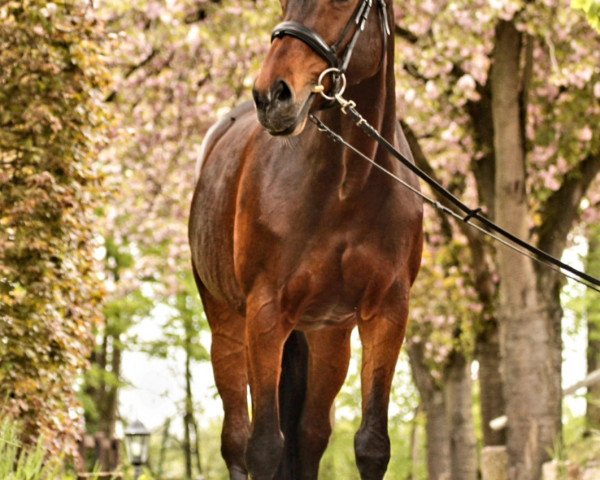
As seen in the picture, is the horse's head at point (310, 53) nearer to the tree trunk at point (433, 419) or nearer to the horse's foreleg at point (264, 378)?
the horse's foreleg at point (264, 378)

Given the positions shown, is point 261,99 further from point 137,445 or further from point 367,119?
point 137,445

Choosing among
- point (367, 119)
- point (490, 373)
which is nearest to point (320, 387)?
point (367, 119)

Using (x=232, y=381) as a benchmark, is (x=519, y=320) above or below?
above

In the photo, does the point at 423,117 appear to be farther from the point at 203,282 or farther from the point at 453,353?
the point at 203,282

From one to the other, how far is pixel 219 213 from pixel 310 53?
168 cm

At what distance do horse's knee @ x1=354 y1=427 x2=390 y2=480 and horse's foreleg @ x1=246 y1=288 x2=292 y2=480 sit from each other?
347 mm

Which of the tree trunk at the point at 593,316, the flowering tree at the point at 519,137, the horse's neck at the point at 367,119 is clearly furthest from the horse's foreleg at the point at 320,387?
the tree trunk at the point at 593,316

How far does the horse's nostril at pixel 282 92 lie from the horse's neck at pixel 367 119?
1.84 feet

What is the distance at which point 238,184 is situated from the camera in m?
6.68

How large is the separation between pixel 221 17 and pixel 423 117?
11.9 ft

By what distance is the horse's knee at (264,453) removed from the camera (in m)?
5.96

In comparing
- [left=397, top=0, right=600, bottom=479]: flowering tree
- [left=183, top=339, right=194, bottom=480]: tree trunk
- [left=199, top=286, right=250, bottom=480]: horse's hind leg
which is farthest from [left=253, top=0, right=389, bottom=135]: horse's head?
[left=183, top=339, right=194, bottom=480]: tree trunk

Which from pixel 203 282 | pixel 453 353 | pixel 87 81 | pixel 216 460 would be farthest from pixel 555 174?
pixel 216 460

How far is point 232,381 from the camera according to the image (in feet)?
23.6
